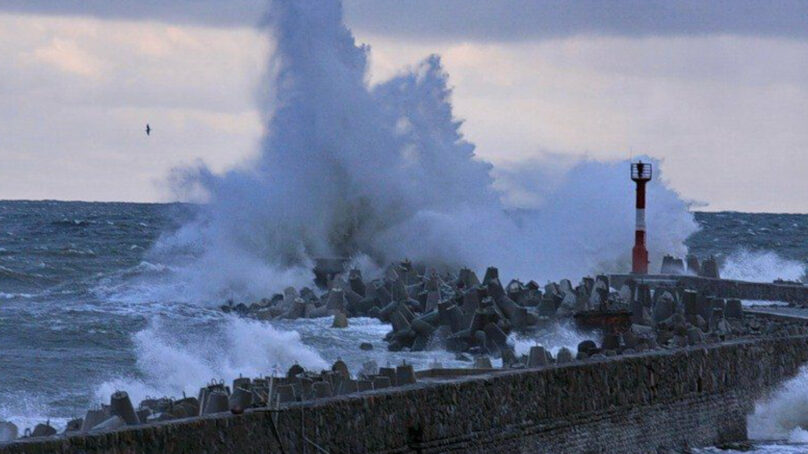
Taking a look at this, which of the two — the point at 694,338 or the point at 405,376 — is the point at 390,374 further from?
the point at 694,338

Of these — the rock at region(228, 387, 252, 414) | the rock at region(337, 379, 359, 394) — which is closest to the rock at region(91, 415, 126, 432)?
the rock at region(228, 387, 252, 414)

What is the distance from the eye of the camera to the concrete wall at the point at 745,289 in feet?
71.1

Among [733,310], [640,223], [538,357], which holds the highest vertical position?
[640,223]

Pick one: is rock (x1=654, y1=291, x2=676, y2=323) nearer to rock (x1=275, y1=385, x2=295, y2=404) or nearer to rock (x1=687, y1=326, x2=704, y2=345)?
rock (x1=687, y1=326, x2=704, y2=345)

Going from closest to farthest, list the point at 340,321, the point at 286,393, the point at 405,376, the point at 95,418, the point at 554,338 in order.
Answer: the point at 95,418, the point at 286,393, the point at 405,376, the point at 554,338, the point at 340,321

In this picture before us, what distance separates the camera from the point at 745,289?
22688 mm

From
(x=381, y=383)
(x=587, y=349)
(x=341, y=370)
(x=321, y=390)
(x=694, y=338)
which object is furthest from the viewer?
(x=694, y=338)

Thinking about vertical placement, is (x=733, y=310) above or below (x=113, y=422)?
above

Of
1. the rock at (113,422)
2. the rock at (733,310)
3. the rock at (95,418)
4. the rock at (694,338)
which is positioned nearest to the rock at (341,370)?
the rock at (95,418)

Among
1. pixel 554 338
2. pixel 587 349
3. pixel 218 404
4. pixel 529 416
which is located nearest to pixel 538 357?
pixel 587 349

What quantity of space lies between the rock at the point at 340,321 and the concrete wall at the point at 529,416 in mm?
8975

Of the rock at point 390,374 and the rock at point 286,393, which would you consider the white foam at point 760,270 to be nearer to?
the rock at point 390,374

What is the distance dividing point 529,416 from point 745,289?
13168mm

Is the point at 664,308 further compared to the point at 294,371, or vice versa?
the point at 664,308
